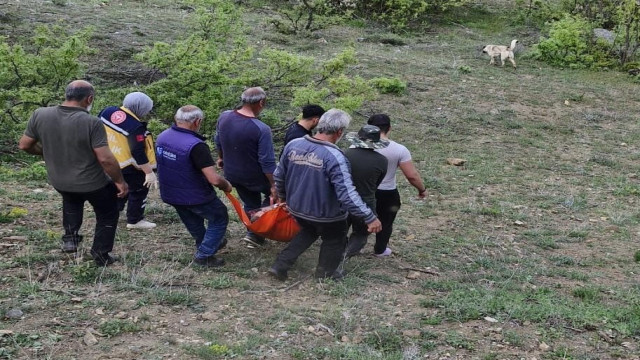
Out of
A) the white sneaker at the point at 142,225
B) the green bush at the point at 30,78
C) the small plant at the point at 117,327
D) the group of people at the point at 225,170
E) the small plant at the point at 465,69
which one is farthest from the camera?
the small plant at the point at 465,69

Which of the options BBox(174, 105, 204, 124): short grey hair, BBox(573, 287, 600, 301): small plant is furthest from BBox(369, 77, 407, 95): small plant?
BBox(174, 105, 204, 124): short grey hair

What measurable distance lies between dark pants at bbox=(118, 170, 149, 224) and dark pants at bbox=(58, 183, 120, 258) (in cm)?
90

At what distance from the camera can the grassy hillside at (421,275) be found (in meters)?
4.38

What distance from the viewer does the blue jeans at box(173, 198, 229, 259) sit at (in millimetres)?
5426

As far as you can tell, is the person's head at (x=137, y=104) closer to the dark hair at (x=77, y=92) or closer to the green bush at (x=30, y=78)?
the dark hair at (x=77, y=92)

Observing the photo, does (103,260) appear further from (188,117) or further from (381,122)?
(381,122)

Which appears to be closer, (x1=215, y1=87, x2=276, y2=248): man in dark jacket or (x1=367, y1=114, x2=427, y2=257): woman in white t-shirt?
(x1=215, y1=87, x2=276, y2=248): man in dark jacket

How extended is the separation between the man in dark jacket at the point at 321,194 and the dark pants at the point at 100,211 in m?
1.28

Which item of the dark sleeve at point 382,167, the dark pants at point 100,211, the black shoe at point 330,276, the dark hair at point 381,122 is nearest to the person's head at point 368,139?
the dark sleeve at point 382,167

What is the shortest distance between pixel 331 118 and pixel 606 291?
2.82m

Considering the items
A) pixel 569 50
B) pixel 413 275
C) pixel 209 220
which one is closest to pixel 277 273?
pixel 209 220

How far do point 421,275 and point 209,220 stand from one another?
190 cm

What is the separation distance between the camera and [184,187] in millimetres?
5273

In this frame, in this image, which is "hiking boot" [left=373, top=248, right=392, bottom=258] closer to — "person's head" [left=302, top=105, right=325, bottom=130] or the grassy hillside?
the grassy hillside
